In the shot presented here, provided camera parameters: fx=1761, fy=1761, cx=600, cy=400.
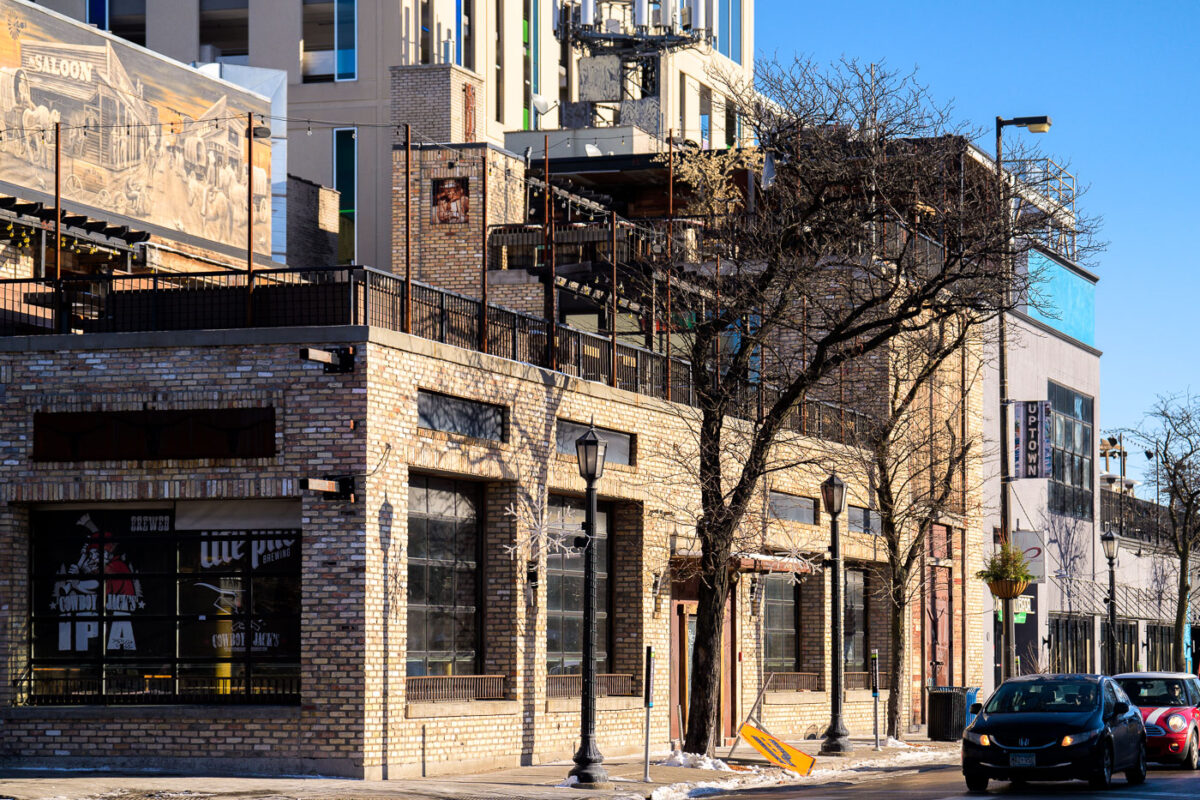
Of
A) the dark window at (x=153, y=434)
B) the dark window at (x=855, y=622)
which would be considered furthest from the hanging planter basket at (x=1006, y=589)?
the dark window at (x=153, y=434)

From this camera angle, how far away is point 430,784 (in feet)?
70.7

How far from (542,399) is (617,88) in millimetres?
35181

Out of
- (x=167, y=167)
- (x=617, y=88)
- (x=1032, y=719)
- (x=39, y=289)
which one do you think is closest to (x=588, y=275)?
(x=167, y=167)

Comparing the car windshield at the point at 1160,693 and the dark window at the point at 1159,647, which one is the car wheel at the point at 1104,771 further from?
the dark window at the point at 1159,647

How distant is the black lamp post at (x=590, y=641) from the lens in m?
22.1

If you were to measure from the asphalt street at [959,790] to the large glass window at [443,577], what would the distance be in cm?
469

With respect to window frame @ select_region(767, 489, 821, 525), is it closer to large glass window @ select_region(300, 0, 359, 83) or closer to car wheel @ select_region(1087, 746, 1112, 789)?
car wheel @ select_region(1087, 746, 1112, 789)

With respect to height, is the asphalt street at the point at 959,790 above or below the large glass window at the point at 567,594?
below

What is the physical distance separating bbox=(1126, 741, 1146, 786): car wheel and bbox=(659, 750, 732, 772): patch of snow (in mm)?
5444

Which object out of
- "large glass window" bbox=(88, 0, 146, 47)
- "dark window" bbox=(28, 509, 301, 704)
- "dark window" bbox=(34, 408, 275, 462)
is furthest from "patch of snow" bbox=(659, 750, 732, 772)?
"large glass window" bbox=(88, 0, 146, 47)

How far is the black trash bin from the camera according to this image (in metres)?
34.3

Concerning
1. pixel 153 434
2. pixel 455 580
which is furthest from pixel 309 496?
pixel 455 580

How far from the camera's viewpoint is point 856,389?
39.6 meters

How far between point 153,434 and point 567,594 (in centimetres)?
766
